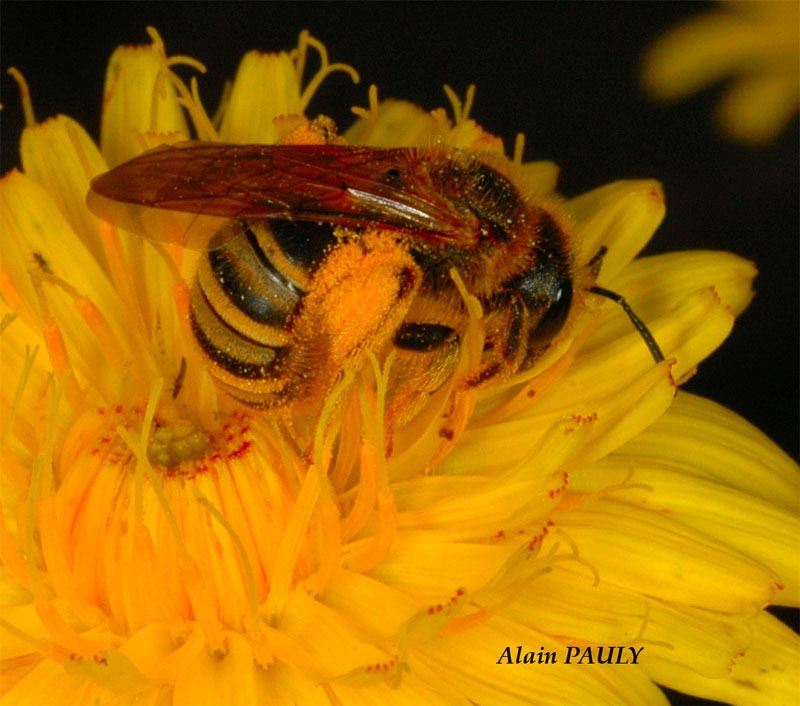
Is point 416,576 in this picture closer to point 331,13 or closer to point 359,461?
point 359,461

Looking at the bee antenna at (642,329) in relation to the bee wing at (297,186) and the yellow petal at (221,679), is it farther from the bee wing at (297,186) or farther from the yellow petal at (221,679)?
the yellow petal at (221,679)

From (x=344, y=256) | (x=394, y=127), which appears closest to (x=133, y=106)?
(x=394, y=127)

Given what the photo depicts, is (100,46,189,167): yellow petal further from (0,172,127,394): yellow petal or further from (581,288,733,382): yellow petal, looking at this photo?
(581,288,733,382): yellow petal

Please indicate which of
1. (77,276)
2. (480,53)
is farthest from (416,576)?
(480,53)

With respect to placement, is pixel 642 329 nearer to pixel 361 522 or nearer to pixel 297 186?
pixel 361 522

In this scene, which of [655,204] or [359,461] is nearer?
[359,461]
